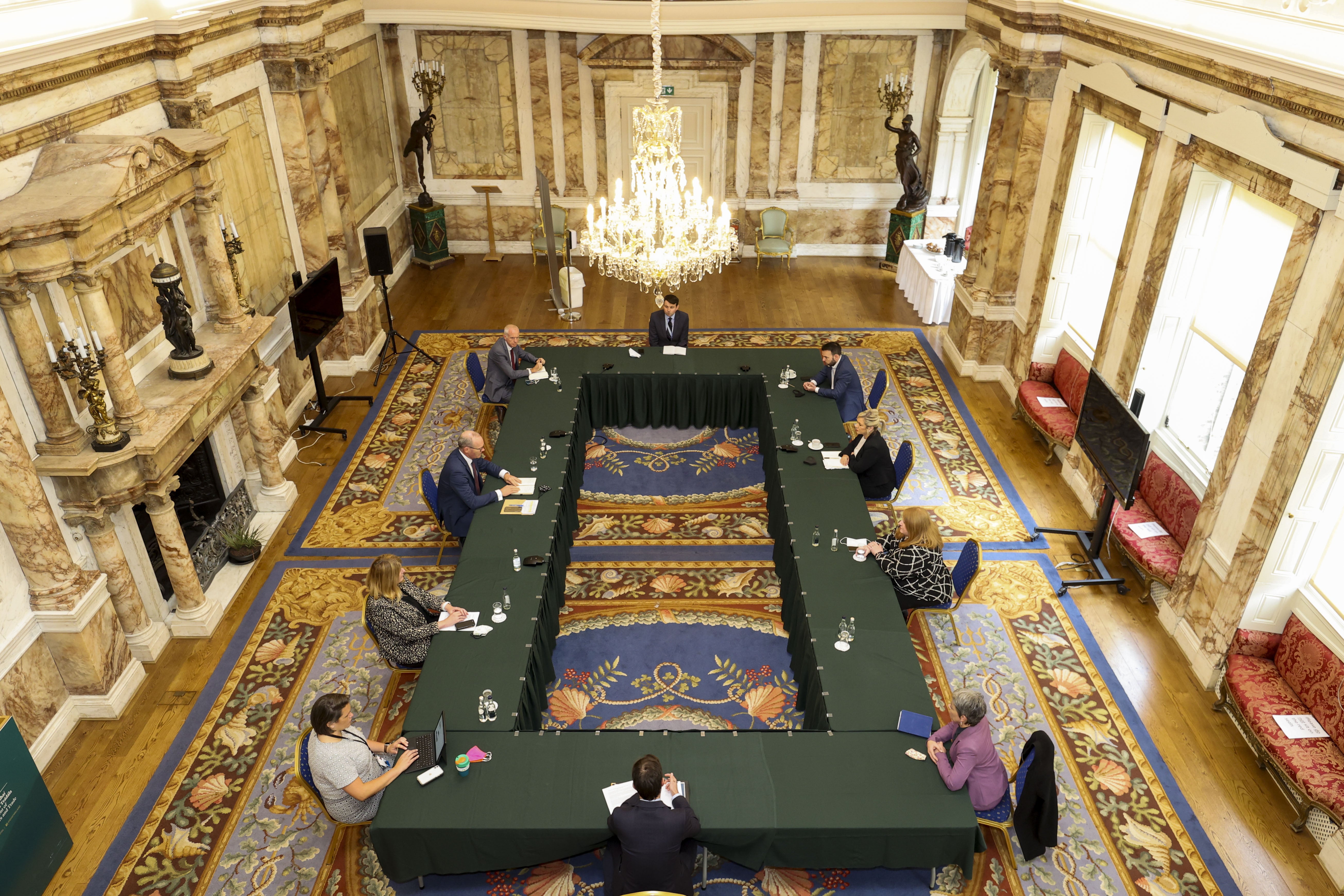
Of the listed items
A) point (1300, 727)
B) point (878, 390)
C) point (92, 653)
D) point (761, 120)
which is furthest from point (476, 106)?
point (1300, 727)

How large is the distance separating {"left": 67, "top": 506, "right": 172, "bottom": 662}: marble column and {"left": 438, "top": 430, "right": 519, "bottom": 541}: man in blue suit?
236 centimetres

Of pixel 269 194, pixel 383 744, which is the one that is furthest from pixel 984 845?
pixel 269 194

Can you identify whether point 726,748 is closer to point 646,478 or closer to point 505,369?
point 646,478

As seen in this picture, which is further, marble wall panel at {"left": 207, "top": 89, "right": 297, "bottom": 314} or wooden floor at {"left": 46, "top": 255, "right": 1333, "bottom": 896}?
marble wall panel at {"left": 207, "top": 89, "right": 297, "bottom": 314}

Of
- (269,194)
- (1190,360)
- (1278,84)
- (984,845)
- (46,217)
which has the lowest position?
(984,845)

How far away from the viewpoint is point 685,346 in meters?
10.4

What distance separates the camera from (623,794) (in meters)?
5.05

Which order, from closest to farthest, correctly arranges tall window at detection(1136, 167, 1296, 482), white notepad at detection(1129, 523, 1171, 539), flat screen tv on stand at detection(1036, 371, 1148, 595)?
tall window at detection(1136, 167, 1296, 482) < flat screen tv on stand at detection(1036, 371, 1148, 595) < white notepad at detection(1129, 523, 1171, 539)

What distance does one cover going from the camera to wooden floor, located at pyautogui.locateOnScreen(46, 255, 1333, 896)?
572cm

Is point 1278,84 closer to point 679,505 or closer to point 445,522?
point 679,505

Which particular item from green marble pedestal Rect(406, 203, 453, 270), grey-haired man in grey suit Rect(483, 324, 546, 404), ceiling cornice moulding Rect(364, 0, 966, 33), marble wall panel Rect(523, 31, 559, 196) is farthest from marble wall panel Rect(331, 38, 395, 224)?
grey-haired man in grey suit Rect(483, 324, 546, 404)

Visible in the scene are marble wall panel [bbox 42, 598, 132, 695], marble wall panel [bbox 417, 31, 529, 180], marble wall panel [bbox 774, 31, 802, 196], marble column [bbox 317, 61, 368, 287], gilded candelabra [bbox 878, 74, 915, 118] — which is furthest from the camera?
marble wall panel [bbox 417, 31, 529, 180]

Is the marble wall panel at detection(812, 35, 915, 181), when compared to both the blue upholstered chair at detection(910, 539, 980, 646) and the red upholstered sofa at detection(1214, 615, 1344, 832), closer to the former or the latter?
the blue upholstered chair at detection(910, 539, 980, 646)

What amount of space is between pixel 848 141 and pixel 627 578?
9.50 meters
